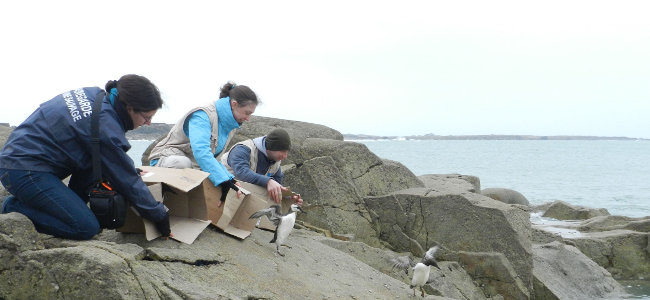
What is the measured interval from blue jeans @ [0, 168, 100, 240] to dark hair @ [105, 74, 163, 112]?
68 cm

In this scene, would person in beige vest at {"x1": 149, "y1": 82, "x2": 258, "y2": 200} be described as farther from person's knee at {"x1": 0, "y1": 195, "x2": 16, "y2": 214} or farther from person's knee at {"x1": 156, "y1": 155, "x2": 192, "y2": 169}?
person's knee at {"x1": 0, "y1": 195, "x2": 16, "y2": 214}

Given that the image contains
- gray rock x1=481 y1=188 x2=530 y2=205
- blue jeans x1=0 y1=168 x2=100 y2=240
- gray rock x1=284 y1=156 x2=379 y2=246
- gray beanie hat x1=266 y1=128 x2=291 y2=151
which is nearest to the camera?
blue jeans x1=0 y1=168 x2=100 y2=240

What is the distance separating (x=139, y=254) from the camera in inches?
168

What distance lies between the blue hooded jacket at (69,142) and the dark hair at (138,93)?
0.12 metres

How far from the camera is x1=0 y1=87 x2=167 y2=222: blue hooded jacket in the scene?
13.1 feet

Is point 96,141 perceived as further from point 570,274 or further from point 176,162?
point 570,274

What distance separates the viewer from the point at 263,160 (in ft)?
21.3

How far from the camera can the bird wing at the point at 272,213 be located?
17.9 feet

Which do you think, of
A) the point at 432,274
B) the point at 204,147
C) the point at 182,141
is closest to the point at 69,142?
the point at 204,147

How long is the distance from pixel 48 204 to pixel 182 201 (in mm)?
1210

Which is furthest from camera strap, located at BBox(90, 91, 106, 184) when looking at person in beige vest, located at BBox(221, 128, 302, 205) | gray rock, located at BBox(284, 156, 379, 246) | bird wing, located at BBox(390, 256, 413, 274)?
gray rock, located at BBox(284, 156, 379, 246)

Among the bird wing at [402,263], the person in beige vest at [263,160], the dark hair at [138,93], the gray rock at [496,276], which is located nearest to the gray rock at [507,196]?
the gray rock at [496,276]

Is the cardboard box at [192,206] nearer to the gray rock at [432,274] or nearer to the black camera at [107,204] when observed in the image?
the black camera at [107,204]

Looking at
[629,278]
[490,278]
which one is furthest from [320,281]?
[629,278]
